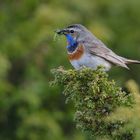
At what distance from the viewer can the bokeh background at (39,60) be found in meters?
12.0

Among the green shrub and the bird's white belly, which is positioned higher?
the bird's white belly

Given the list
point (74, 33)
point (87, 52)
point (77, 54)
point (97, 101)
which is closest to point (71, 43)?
point (74, 33)

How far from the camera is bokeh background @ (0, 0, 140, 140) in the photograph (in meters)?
12.0

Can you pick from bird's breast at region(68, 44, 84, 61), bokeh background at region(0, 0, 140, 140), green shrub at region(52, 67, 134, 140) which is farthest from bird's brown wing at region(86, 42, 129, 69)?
bokeh background at region(0, 0, 140, 140)

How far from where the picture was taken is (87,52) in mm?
7168

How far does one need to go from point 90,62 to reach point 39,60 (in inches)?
242

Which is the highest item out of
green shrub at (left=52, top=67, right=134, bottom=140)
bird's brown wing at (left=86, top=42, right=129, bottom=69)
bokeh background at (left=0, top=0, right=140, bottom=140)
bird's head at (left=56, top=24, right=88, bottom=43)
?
bokeh background at (left=0, top=0, right=140, bottom=140)

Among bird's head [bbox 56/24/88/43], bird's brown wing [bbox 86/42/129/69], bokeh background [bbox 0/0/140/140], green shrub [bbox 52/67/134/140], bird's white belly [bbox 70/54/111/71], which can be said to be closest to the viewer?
green shrub [bbox 52/67/134/140]

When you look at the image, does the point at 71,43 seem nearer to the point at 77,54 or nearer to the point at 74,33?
the point at 74,33

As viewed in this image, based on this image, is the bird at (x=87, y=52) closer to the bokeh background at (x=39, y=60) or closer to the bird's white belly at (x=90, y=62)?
the bird's white belly at (x=90, y=62)

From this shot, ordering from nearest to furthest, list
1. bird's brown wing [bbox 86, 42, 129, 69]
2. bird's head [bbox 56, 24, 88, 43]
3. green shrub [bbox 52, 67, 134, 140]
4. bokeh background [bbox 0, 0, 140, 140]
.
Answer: green shrub [bbox 52, 67, 134, 140]
bird's brown wing [bbox 86, 42, 129, 69]
bird's head [bbox 56, 24, 88, 43]
bokeh background [bbox 0, 0, 140, 140]

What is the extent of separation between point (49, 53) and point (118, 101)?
811cm

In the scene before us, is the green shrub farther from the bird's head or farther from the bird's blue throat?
the bird's head

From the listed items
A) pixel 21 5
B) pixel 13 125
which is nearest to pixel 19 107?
pixel 13 125
